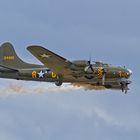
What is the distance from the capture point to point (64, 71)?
6738cm

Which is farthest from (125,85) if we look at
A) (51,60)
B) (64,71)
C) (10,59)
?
(10,59)

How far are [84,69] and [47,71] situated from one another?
189 inches

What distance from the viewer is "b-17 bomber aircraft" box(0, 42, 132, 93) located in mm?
65625

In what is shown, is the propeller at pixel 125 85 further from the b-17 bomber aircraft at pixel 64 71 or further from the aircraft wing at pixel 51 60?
the aircraft wing at pixel 51 60

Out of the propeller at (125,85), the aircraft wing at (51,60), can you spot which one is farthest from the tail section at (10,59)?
the propeller at (125,85)

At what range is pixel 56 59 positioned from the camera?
216ft

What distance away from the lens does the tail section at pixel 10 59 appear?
70562 millimetres

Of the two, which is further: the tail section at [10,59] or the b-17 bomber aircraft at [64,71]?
the tail section at [10,59]

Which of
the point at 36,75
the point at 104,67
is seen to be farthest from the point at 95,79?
the point at 36,75

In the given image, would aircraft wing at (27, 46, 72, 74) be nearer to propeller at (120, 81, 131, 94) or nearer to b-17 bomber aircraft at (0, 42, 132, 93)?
A: b-17 bomber aircraft at (0, 42, 132, 93)

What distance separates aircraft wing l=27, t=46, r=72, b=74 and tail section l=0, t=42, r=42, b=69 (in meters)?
3.73

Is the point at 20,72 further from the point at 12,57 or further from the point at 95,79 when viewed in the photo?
the point at 95,79

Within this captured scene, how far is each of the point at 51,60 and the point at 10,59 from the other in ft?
23.3

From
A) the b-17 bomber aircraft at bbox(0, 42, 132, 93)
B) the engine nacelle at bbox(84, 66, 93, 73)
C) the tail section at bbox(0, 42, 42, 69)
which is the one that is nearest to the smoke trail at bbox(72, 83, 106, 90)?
the b-17 bomber aircraft at bbox(0, 42, 132, 93)
